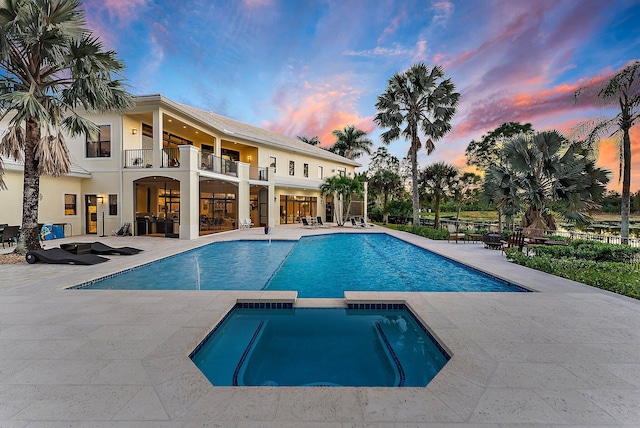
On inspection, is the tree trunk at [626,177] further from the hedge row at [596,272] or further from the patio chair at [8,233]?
the patio chair at [8,233]

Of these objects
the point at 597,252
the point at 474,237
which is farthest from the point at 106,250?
the point at 597,252

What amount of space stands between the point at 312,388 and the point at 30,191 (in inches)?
466

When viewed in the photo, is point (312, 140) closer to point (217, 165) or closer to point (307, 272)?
point (217, 165)

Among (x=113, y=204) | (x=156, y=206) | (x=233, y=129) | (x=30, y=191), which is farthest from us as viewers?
(x=233, y=129)

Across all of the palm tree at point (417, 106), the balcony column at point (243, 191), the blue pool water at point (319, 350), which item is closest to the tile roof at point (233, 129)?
the balcony column at point (243, 191)

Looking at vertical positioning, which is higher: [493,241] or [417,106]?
[417,106]

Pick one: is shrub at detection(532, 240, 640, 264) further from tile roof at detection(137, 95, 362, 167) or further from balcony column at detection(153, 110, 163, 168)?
tile roof at detection(137, 95, 362, 167)

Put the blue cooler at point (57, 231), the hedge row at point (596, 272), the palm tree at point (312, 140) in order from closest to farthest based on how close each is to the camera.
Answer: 1. the hedge row at point (596, 272)
2. the blue cooler at point (57, 231)
3. the palm tree at point (312, 140)

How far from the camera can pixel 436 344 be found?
3.82 meters

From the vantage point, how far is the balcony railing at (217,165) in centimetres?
1600

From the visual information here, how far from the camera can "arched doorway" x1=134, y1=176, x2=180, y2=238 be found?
1579cm

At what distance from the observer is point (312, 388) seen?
270 centimetres

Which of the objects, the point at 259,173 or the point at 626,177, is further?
the point at 259,173

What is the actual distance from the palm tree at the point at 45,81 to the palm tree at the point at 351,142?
29.1 metres
